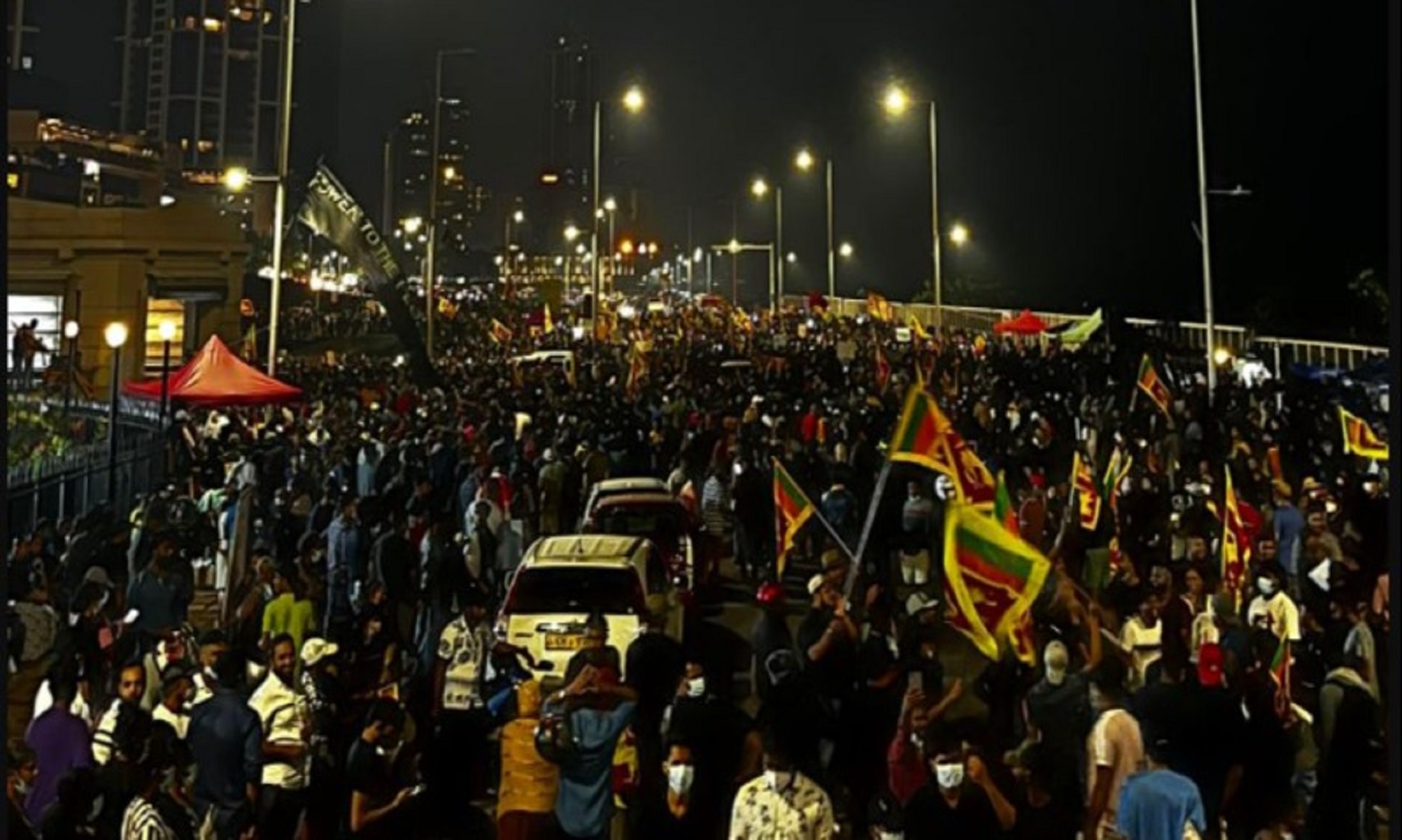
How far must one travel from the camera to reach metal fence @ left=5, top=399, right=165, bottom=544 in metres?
17.1

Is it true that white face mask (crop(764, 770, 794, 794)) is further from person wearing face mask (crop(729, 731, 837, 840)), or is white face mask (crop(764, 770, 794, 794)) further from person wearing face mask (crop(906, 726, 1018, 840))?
person wearing face mask (crop(906, 726, 1018, 840))

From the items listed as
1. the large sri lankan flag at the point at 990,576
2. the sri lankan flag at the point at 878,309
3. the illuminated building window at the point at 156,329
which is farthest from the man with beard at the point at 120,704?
the sri lankan flag at the point at 878,309

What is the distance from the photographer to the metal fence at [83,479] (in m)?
17.1

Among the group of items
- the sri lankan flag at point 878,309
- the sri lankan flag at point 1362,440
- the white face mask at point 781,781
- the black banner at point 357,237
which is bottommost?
the white face mask at point 781,781

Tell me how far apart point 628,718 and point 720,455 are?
1071 centimetres

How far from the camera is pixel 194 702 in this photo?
307 inches

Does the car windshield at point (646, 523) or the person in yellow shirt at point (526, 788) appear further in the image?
the car windshield at point (646, 523)

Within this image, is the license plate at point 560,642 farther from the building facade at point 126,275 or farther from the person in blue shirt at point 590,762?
the building facade at point 126,275

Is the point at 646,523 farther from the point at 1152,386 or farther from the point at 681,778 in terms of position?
the point at 681,778

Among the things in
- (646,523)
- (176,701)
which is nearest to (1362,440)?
(646,523)

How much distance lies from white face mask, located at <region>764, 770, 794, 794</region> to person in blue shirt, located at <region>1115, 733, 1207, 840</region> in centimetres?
141

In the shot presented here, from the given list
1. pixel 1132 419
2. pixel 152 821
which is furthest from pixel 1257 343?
pixel 152 821

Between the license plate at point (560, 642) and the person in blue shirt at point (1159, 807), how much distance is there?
195 inches

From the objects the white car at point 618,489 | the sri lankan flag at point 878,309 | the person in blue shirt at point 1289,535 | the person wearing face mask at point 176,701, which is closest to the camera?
the person wearing face mask at point 176,701
